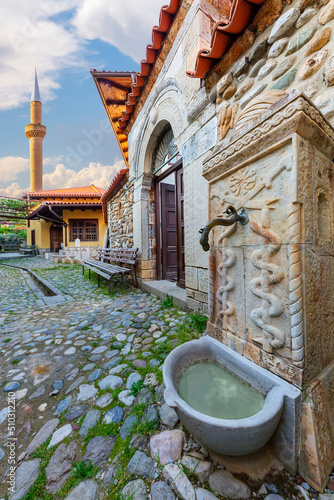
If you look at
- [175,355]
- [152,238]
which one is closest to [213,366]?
[175,355]

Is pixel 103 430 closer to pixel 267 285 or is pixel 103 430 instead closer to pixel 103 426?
pixel 103 426

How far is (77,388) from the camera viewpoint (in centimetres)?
155

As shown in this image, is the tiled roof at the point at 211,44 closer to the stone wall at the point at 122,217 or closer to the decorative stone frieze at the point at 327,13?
the decorative stone frieze at the point at 327,13

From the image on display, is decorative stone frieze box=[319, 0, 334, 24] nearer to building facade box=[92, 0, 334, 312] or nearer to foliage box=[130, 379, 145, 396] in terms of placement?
building facade box=[92, 0, 334, 312]

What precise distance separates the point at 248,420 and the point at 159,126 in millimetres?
4343

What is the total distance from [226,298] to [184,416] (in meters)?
0.70

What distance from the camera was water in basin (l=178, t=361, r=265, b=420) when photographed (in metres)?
1.00

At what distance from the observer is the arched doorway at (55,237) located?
624 inches

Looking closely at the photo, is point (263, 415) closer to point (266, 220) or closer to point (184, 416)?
point (184, 416)

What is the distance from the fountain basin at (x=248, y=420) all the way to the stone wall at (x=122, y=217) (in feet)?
14.0

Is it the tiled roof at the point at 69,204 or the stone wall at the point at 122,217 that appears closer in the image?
the stone wall at the point at 122,217

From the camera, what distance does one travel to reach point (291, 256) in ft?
3.09

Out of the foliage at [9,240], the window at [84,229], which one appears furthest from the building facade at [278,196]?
the foliage at [9,240]

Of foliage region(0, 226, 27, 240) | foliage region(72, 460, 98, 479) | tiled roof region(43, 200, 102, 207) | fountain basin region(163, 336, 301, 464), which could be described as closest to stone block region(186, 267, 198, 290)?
fountain basin region(163, 336, 301, 464)
